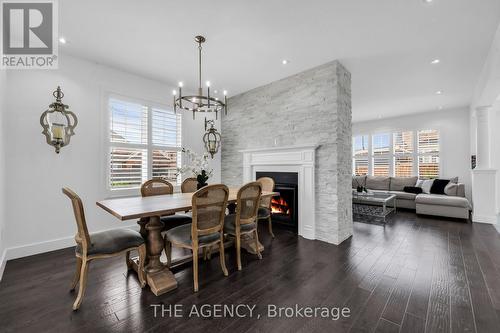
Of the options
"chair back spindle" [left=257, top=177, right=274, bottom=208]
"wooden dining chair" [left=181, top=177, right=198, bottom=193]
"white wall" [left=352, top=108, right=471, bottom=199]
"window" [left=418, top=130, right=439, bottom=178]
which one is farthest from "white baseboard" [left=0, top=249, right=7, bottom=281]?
"white wall" [left=352, top=108, right=471, bottom=199]

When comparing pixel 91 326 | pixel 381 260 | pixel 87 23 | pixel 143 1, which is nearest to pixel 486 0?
pixel 381 260

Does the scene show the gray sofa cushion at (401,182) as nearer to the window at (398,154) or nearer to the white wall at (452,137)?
the window at (398,154)

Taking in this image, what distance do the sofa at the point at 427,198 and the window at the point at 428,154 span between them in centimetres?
58

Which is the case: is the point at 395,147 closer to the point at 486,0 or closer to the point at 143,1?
the point at 486,0

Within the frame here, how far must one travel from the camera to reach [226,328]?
1564mm

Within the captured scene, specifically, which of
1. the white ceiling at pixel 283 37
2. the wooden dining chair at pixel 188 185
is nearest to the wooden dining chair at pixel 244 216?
the wooden dining chair at pixel 188 185

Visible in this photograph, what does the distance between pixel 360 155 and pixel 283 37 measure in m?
6.25

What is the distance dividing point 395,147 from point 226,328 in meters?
7.55

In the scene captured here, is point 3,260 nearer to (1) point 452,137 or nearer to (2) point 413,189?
(2) point 413,189

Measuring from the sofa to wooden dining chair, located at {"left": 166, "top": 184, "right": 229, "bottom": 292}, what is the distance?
17.1 ft

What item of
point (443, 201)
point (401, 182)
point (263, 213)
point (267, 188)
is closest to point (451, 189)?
point (443, 201)

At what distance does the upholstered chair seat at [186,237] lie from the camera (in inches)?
84.2

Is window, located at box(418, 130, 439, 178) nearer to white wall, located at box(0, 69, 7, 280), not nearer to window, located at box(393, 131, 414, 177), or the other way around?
window, located at box(393, 131, 414, 177)

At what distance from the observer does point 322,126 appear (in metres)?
3.46
